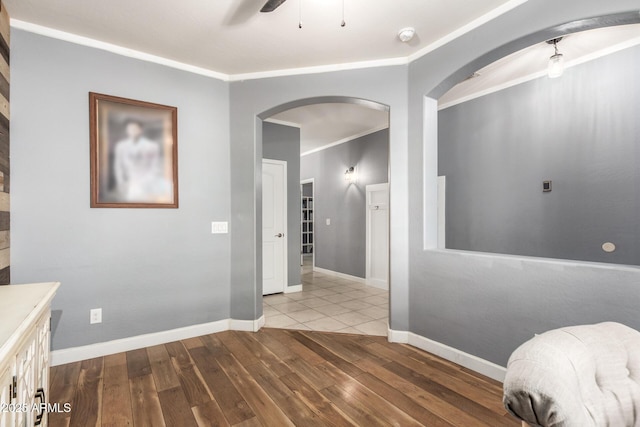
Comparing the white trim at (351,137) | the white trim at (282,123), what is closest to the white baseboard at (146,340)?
the white trim at (282,123)

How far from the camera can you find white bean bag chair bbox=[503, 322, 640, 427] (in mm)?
761

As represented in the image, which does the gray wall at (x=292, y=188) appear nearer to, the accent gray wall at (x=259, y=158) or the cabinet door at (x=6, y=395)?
the accent gray wall at (x=259, y=158)

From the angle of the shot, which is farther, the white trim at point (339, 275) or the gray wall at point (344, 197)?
the white trim at point (339, 275)

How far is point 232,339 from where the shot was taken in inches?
122

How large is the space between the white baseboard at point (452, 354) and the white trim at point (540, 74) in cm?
303

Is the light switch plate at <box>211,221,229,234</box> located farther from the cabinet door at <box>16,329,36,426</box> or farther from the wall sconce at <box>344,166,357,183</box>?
the wall sconce at <box>344,166,357,183</box>

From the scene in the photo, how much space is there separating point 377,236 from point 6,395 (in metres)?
4.92

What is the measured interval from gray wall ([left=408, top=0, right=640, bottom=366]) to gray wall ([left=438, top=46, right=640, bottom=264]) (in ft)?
4.53

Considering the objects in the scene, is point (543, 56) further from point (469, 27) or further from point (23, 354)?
point (23, 354)

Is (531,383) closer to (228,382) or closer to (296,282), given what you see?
(228,382)

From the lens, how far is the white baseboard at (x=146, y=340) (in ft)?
8.43

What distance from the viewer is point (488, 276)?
7.80ft

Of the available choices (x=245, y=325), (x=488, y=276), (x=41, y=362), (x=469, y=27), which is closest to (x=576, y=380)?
(x=488, y=276)

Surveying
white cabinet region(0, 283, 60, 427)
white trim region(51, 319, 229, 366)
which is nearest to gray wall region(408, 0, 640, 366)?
white trim region(51, 319, 229, 366)
